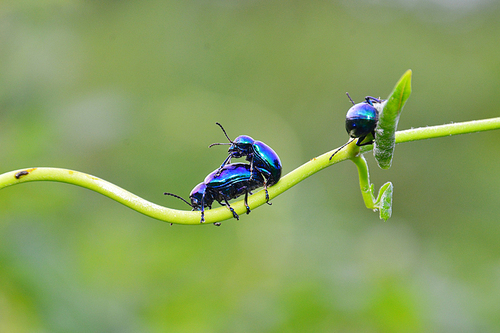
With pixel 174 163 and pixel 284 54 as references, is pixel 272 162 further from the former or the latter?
pixel 284 54

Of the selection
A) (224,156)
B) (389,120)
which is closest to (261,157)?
(389,120)

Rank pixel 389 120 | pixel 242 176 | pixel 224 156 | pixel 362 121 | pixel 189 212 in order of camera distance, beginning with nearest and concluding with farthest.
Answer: pixel 389 120
pixel 189 212
pixel 362 121
pixel 242 176
pixel 224 156

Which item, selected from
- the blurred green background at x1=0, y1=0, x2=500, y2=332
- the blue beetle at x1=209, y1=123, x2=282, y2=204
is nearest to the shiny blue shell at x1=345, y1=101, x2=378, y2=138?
the blue beetle at x1=209, y1=123, x2=282, y2=204

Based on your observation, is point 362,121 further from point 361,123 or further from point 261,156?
point 261,156

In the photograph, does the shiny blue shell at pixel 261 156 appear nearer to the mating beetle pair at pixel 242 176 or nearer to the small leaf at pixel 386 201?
the mating beetle pair at pixel 242 176

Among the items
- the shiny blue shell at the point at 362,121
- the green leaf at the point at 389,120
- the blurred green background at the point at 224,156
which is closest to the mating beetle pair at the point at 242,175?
the shiny blue shell at the point at 362,121

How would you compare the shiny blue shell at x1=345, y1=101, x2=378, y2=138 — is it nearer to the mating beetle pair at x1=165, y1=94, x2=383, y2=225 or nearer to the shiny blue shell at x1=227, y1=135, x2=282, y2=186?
the mating beetle pair at x1=165, y1=94, x2=383, y2=225
